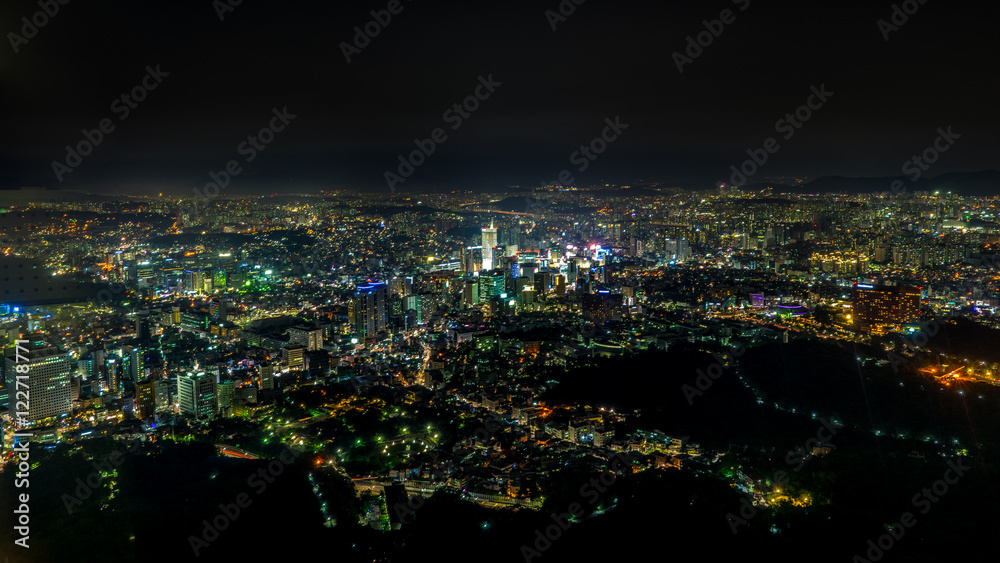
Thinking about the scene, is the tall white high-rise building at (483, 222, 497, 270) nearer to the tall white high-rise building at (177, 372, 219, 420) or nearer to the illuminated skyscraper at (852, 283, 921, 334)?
the illuminated skyscraper at (852, 283, 921, 334)

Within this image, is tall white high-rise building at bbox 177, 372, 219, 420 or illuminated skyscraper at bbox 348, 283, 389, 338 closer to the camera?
tall white high-rise building at bbox 177, 372, 219, 420

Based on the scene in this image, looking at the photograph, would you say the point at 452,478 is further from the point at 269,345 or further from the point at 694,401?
the point at 269,345

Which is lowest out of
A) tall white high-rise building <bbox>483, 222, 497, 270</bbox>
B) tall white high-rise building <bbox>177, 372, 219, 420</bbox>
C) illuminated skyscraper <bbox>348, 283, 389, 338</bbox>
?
tall white high-rise building <bbox>177, 372, 219, 420</bbox>

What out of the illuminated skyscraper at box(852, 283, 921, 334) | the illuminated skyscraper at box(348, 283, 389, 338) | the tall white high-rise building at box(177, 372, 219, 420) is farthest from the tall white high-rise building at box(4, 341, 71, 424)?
the illuminated skyscraper at box(852, 283, 921, 334)

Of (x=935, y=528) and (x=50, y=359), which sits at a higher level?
(x=50, y=359)

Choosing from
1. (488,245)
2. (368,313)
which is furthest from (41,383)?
(488,245)

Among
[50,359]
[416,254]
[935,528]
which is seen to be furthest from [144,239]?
[935,528]

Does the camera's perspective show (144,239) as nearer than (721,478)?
No
